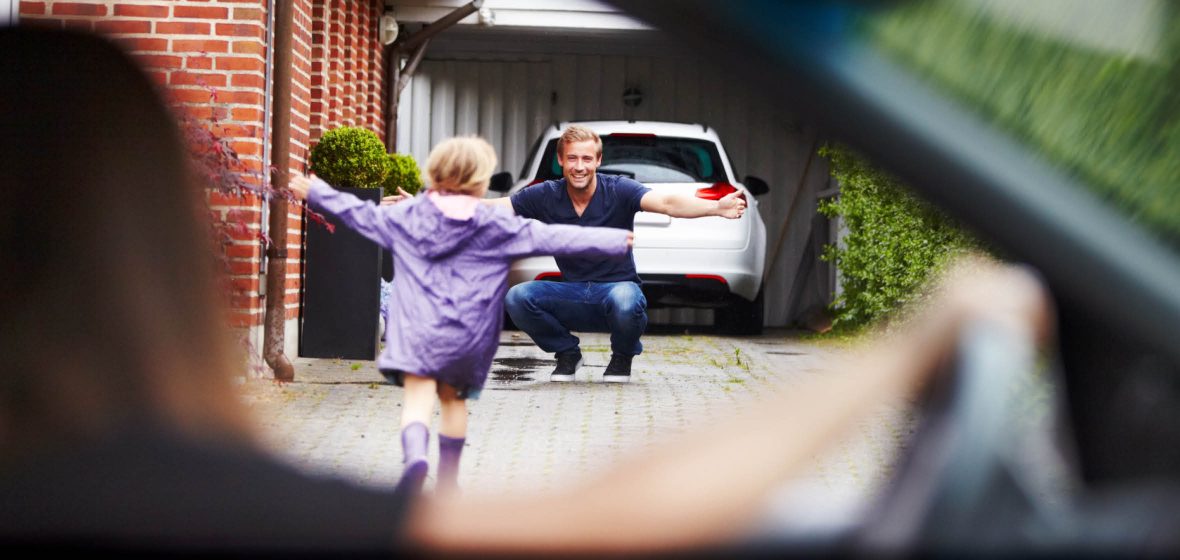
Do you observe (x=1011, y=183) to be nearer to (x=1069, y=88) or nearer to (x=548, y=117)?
(x=1069, y=88)

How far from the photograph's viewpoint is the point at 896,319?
6938mm

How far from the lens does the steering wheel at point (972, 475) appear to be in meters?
0.84

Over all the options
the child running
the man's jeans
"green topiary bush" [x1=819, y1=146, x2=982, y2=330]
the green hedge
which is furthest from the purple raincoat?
the man's jeans

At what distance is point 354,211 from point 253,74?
10.2 ft

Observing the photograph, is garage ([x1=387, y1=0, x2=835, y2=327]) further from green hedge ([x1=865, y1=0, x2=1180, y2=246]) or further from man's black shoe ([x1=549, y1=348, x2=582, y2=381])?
green hedge ([x1=865, y1=0, x2=1180, y2=246])

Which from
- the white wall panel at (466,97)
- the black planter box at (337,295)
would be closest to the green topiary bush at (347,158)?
the black planter box at (337,295)

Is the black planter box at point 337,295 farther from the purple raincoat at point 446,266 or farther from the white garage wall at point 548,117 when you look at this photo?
the white garage wall at point 548,117

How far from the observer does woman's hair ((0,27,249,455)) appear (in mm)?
1188

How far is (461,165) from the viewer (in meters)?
3.77

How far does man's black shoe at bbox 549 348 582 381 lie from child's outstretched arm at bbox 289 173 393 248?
3.78 metres

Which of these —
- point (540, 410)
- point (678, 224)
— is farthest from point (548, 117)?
point (540, 410)

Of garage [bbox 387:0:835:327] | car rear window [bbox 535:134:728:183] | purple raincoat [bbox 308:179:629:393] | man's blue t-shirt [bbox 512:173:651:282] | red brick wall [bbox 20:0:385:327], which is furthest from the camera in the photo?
A: garage [bbox 387:0:835:327]

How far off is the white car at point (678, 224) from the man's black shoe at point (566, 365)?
1.56 meters

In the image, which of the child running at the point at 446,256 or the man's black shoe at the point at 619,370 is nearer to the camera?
the child running at the point at 446,256
